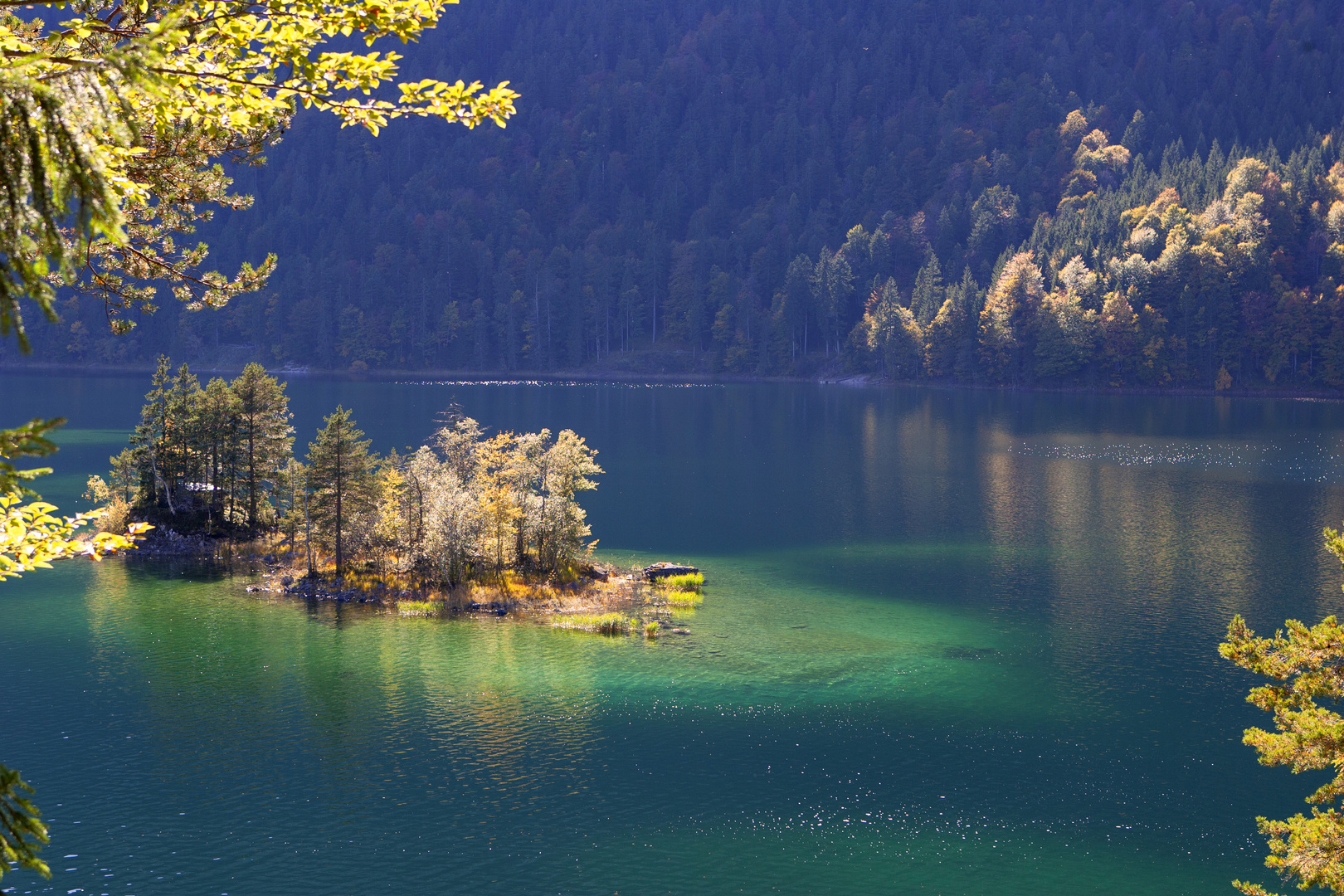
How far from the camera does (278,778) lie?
33.2m

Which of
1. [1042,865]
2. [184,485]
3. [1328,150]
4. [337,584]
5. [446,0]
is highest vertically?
[1328,150]

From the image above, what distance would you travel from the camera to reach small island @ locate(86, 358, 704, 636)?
2127 inches

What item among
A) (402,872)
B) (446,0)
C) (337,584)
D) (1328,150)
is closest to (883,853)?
(402,872)

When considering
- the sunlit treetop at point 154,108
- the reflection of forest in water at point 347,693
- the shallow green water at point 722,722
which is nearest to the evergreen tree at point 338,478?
the reflection of forest in water at point 347,693

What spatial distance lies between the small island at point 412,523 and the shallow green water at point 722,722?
3381mm

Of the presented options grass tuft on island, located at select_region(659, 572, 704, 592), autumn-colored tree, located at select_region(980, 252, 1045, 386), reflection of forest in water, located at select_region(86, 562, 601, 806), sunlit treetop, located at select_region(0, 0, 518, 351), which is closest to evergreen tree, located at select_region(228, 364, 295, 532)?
reflection of forest in water, located at select_region(86, 562, 601, 806)

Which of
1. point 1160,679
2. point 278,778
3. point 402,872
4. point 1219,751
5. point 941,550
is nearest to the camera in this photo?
point 402,872

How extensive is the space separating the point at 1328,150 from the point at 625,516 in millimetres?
164244

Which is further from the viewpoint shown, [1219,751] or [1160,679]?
[1160,679]

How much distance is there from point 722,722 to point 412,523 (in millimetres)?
26087

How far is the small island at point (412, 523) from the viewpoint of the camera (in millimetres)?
54031

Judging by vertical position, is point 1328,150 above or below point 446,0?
above

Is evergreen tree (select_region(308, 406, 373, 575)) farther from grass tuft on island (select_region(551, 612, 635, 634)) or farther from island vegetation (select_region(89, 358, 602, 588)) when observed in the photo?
grass tuft on island (select_region(551, 612, 635, 634))

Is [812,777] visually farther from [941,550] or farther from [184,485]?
[184,485]
